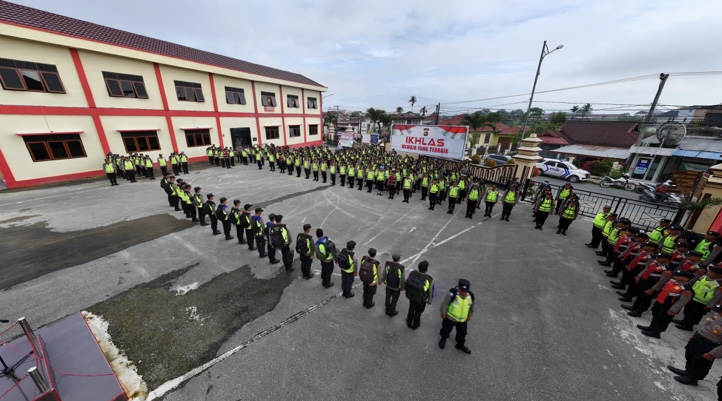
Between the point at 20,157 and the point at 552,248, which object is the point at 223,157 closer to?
the point at 20,157

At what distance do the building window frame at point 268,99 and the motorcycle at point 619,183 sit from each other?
101 ft

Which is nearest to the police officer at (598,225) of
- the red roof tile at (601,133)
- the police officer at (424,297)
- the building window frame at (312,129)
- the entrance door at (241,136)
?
the police officer at (424,297)

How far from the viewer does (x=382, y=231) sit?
9.46 metres

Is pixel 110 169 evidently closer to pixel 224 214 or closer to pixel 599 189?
pixel 224 214

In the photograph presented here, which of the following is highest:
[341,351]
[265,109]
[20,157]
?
[265,109]

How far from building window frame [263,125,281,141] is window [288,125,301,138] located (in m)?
1.61

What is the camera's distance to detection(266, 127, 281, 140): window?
26342 millimetres

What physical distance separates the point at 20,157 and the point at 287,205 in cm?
1430

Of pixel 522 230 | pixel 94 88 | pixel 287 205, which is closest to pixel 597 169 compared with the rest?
pixel 522 230

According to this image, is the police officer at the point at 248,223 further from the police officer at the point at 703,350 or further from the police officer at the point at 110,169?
the police officer at the point at 110,169

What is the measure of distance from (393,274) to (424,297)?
2.31ft

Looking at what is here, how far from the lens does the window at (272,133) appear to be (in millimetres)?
26342

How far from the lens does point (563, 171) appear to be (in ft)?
72.5

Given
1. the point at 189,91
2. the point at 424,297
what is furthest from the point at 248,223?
the point at 189,91
